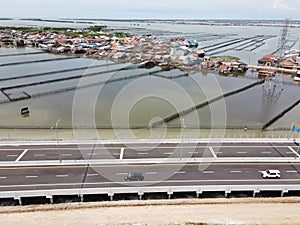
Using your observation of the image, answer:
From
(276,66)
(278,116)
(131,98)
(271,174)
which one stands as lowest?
(271,174)

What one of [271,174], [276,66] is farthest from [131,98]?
[276,66]

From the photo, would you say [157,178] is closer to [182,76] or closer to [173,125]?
[173,125]

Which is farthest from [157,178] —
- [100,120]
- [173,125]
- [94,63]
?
[94,63]

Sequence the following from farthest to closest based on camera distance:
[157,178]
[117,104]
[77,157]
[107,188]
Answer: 1. [117,104]
2. [77,157]
3. [157,178]
4. [107,188]

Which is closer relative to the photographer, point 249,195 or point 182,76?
point 249,195

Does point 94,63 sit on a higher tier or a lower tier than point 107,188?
higher

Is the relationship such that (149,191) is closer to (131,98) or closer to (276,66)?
(131,98)

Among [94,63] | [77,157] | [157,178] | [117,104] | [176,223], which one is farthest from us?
[94,63]
